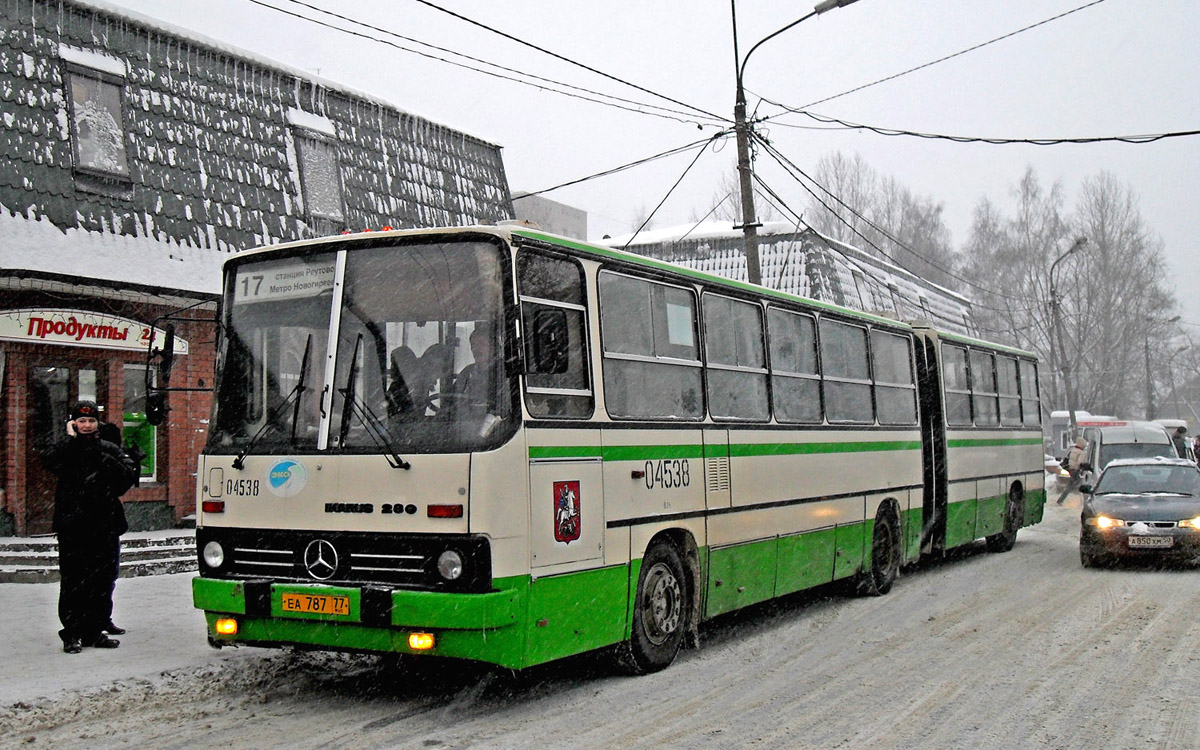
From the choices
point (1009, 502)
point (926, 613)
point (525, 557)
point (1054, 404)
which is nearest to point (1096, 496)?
point (1009, 502)

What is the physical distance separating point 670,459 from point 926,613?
4.16 meters

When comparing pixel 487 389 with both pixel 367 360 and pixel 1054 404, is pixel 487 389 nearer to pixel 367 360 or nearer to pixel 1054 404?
pixel 367 360

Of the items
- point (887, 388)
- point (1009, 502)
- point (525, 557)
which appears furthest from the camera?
point (1009, 502)

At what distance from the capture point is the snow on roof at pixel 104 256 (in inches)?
527

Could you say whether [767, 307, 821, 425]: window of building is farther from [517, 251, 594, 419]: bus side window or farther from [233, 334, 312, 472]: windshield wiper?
[233, 334, 312, 472]: windshield wiper

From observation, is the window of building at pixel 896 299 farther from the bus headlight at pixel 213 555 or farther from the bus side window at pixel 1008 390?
the bus headlight at pixel 213 555

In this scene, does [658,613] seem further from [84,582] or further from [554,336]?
[84,582]

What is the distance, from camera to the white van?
26688mm

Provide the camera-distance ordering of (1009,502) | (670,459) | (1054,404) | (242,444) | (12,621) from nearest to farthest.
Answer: (242,444) → (670,459) → (12,621) → (1009,502) → (1054,404)

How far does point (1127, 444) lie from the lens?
27156mm

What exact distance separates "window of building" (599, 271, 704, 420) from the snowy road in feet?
6.40

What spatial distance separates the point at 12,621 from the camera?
10008 millimetres

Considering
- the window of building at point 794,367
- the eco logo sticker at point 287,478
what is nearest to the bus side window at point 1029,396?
the window of building at point 794,367

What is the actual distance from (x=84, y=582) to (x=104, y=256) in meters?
6.66
